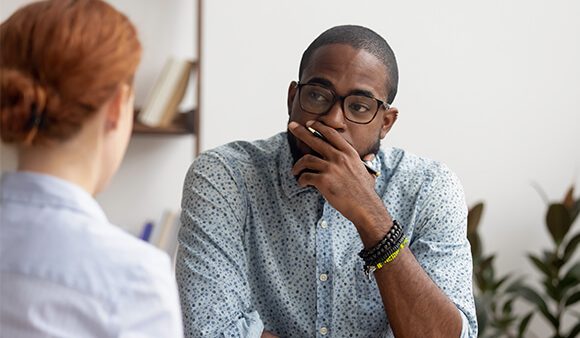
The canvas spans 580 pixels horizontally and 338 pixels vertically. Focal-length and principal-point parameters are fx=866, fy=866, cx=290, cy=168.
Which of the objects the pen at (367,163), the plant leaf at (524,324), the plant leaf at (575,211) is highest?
the pen at (367,163)

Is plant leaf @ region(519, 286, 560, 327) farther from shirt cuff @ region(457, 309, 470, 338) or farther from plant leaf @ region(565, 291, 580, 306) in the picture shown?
shirt cuff @ region(457, 309, 470, 338)

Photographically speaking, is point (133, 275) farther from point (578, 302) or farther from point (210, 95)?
point (578, 302)

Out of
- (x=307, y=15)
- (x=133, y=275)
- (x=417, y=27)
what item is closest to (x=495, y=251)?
(x=417, y=27)

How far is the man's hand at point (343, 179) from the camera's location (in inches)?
61.5

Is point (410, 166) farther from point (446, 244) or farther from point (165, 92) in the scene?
point (165, 92)

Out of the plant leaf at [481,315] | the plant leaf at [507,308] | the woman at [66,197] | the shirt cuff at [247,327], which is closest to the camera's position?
the woman at [66,197]

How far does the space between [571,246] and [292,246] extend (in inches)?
60.4

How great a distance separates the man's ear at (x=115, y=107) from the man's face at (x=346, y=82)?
2.27 feet

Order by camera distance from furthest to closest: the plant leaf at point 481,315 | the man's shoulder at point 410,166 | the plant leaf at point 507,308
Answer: the plant leaf at point 507,308
the plant leaf at point 481,315
the man's shoulder at point 410,166

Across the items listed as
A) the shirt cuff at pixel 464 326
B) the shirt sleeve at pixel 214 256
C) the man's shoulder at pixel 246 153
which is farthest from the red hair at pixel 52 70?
the shirt cuff at pixel 464 326

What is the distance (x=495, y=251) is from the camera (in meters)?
3.18

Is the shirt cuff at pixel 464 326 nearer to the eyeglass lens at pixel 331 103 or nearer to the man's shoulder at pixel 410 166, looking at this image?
the man's shoulder at pixel 410 166

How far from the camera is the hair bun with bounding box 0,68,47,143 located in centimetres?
91

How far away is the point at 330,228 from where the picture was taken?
5.61 ft
